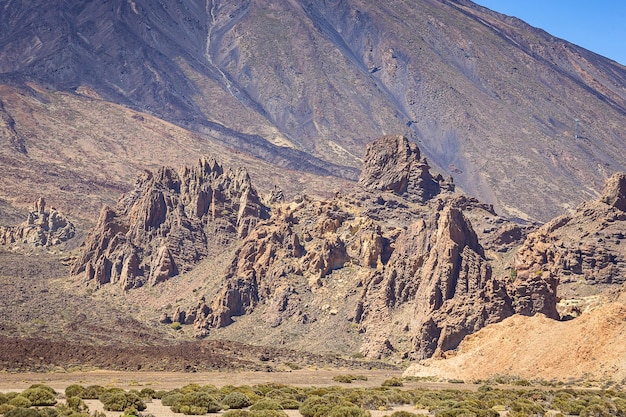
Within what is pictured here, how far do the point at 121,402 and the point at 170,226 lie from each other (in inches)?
4051

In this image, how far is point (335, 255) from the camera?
12381 cm

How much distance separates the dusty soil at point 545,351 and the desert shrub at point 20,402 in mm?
38788

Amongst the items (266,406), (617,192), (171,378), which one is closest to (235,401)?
(266,406)

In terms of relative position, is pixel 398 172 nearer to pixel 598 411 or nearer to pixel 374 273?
pixel 374 273

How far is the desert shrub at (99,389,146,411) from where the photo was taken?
1854 inches

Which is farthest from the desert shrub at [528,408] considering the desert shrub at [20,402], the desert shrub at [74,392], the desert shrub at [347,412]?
the desert shrub at [20,402]

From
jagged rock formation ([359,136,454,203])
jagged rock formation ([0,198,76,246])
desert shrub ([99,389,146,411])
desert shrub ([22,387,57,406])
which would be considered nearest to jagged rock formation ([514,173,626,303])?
jagged rock formation ([359,136,454,203])

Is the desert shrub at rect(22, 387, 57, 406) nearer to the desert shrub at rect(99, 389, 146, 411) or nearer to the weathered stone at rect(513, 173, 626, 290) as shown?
the desert shrub at rect(99, 389, 146, 411)

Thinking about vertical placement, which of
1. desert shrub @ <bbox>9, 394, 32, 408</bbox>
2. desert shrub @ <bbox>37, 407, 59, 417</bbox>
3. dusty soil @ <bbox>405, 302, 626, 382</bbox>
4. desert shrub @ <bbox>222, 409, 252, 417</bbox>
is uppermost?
dusty soil @ <bbox>405, 302, 626, 382</bbox>

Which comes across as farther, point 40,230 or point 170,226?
point 40,230

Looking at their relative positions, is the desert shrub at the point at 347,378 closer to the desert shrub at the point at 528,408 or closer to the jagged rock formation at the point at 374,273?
the jagged rock formation at the point at 374,273

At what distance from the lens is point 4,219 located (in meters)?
196

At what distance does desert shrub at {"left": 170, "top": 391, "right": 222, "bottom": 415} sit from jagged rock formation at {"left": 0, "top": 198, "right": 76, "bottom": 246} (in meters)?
128

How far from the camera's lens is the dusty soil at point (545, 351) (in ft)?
234
